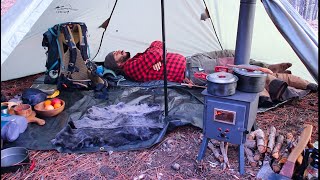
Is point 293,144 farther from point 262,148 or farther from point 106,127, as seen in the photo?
point 106,127

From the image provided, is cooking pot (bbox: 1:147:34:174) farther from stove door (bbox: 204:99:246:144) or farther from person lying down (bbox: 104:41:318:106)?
person lying down (bbox: 104:41:318:106)

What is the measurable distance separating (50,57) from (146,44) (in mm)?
1481

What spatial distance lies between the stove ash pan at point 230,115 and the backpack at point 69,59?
1741mm

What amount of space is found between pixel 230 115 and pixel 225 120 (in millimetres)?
56

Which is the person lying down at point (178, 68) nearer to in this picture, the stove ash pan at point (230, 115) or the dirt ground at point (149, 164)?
the dirt ground at point (149, 164)

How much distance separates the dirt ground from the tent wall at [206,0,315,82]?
1502 millimetres

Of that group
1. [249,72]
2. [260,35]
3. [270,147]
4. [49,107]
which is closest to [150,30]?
[260,35]

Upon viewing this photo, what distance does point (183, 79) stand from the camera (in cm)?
361

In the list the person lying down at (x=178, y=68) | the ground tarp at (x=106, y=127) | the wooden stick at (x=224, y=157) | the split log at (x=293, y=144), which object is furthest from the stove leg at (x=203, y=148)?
the person lying down at (x=178, y=68)

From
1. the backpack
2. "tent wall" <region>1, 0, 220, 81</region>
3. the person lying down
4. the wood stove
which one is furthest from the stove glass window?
"tent wall" <region>1, 0, 220, 81</region>

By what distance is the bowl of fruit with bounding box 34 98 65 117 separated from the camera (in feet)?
9.42

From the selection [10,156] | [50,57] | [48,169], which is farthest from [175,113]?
[50,57]

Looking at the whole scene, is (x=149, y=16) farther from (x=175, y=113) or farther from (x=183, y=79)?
(x=175, y=113)

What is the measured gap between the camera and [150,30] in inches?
172
